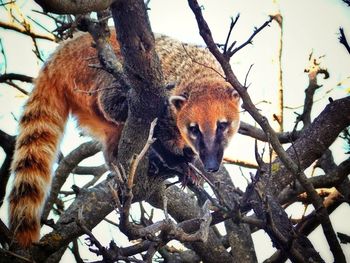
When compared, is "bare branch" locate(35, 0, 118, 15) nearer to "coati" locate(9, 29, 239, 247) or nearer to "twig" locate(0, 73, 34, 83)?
"coati" locate(9, 29, 239, 247)

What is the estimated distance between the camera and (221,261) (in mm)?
5121

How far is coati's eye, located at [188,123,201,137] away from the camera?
5090 millimetres

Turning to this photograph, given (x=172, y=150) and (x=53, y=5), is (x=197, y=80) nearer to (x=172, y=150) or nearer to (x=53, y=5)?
(x=172, y=150)

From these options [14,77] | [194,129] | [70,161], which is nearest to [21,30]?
[14,77]

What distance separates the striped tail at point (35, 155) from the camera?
4281 millimetres

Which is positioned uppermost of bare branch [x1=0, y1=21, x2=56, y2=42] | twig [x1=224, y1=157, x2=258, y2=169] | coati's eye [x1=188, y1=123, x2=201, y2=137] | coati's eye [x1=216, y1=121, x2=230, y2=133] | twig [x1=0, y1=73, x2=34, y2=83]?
bare branch [x1=0, y1=21, x2=56, y2=42]

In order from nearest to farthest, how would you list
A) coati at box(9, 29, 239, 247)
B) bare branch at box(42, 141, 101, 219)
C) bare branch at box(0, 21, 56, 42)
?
coati at box(9, 29, 239, 247)
bare branch at box(42, 141, 101, 219)
bare branch at box(0, 21, 56, 42)

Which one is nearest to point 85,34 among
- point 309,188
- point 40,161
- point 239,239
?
point 40,161

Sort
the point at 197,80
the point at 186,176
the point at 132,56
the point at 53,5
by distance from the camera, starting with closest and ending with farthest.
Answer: the point at 53,5, the point at 132,56, the point at 186,176, the point at 197,80

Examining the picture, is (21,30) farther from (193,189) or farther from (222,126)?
(193,189)

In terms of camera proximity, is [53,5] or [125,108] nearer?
[53,5]

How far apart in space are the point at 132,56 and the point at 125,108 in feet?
4.73

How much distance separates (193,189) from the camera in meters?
4.88

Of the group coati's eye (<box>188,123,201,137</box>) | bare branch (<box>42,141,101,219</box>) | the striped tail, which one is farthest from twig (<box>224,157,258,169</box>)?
the striped tail
